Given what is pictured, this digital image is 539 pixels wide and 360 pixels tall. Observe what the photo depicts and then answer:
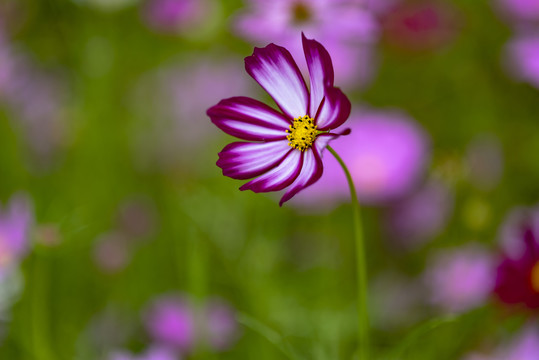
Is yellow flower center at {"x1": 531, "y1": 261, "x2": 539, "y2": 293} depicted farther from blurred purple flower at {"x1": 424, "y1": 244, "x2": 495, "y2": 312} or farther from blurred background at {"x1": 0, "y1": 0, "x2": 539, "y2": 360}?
blurred purple flower at {"x1": 424, "y1": 244, "x2": 495, "y2": 312}

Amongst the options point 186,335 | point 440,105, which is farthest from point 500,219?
point 186,335

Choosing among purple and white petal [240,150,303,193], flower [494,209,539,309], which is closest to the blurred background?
flower [494,209,539,309]

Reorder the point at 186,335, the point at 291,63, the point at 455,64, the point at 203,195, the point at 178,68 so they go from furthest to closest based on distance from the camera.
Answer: the point at 178,68, the point at 455,64, the point at 203,195, the point at 186,335, the point at 291,63

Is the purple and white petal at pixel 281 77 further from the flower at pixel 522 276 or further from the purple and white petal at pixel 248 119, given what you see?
the flower at pixel 522 276

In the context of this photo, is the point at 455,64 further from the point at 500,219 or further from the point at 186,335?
the point at 186,335

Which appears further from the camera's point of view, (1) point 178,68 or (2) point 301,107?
(1) point 178,68

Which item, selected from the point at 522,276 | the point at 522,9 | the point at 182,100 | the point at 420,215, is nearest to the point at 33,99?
the point at 182,100
